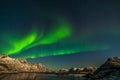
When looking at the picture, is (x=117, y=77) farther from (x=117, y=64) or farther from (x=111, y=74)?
(x=117, y=64)

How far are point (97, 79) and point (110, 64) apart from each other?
289 inches

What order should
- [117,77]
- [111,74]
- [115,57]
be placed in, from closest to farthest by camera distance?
1. [117,77]
2. [111,74]
3. [115,57]

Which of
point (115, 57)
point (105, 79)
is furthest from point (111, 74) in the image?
Answer: point (115, 57)

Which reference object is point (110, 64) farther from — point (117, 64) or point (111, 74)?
point (111, 74)

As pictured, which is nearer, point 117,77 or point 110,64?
point 117,77

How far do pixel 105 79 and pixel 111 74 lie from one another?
3797mm

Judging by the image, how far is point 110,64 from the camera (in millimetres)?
86250

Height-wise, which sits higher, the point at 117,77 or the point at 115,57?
the point at 115,57

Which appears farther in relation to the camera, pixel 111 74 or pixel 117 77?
pixel 111 74

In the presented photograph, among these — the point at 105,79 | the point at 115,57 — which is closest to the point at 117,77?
the point at 105,79

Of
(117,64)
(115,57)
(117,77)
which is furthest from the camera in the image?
(115,57)

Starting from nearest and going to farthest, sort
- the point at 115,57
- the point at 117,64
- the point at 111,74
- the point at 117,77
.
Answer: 1. the point at 117,77
2. the point at 111,74
3. the point at 117,64
4. the point at 115,57

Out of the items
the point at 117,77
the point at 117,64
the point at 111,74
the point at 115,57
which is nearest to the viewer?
the point at 117,77

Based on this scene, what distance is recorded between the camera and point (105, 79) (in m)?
73.6
